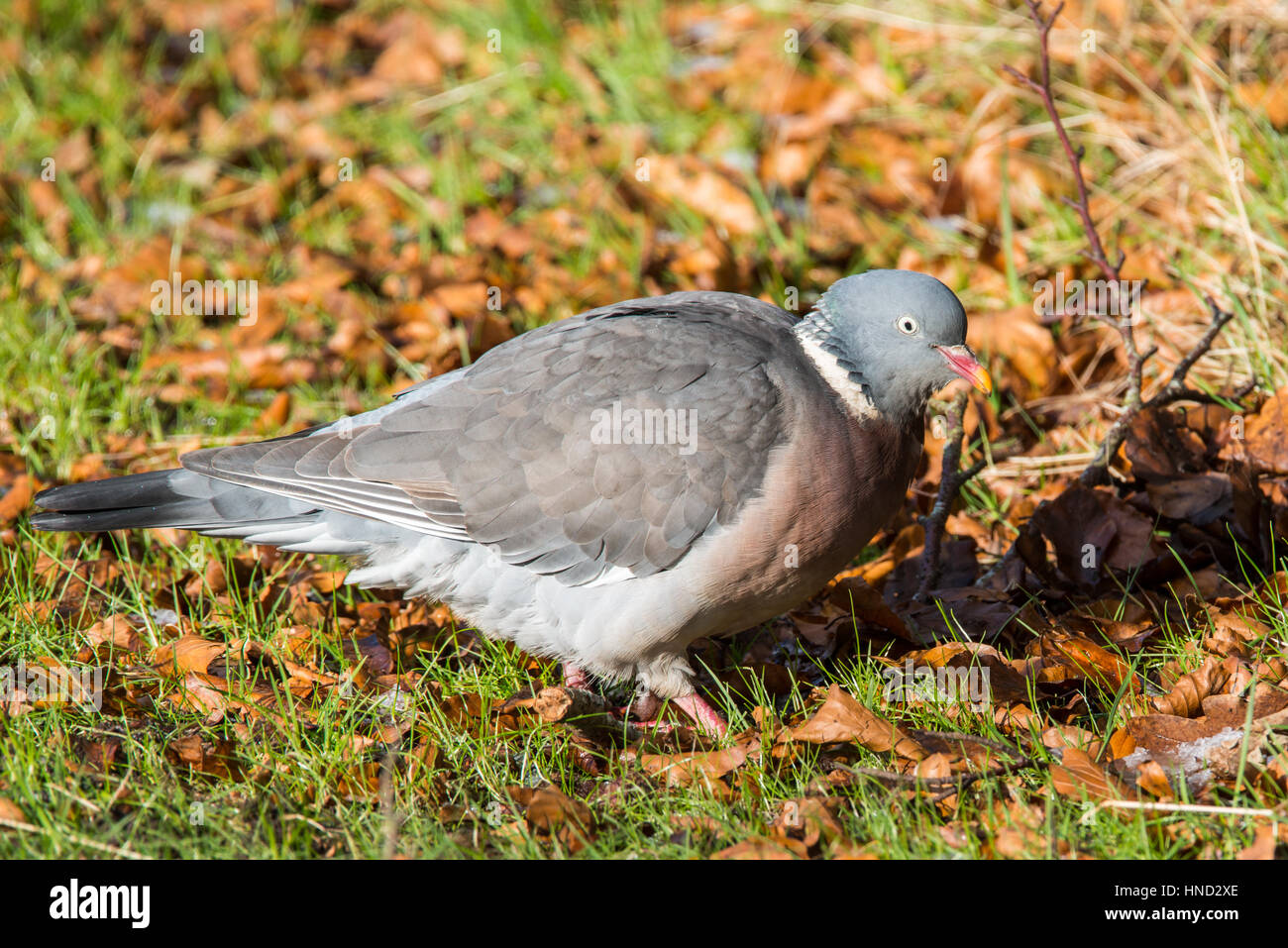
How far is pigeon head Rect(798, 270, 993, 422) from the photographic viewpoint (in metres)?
3.10

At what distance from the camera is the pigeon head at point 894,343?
3102mm

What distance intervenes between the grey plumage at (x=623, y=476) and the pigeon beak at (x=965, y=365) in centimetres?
1

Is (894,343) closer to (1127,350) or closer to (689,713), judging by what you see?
(1127,350)

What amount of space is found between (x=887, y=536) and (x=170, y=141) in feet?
14.8

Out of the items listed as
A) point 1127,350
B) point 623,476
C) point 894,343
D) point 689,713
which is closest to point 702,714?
point 689,713

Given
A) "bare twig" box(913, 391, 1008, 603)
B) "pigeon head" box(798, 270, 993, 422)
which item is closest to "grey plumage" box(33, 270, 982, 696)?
"pigeon head" box(798, 270, 993, 422)

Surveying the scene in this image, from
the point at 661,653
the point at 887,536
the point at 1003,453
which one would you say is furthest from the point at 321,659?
the point at 1003,453

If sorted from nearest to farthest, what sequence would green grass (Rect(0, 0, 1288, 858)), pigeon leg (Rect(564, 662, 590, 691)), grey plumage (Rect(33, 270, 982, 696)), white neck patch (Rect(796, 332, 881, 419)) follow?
green grass (Rect(0, 0, 1288, 858)), grey plumage (Rect(33, 270, 982, 696)), white neck patch (Rect(796, 332, 881, 419)), pigeon leg (Rect(564, 662, 590, 691))

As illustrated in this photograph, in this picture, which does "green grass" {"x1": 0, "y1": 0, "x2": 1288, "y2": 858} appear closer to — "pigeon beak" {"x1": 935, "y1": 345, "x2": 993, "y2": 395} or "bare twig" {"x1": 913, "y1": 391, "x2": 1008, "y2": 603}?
"bare twig" {"x1": 913, "y1": 391, "x2": 1008, "y2": 603}

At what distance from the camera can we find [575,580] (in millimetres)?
3191

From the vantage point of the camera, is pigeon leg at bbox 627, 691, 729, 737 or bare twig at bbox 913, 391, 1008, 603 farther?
bare twig at bbox 913, 391, 1008, 603

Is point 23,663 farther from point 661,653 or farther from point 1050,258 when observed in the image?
point 1050,258

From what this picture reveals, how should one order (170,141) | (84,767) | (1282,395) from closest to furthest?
(84,767)
(1282,395)
(170,141)

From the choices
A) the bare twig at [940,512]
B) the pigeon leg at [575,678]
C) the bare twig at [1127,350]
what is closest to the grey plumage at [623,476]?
the pigeon leg at [575,678]
